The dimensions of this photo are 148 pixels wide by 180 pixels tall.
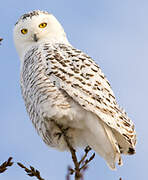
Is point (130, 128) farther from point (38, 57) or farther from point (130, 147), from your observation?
point (38, 57)

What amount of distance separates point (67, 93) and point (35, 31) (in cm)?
131

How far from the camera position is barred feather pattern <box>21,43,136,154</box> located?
3.50m

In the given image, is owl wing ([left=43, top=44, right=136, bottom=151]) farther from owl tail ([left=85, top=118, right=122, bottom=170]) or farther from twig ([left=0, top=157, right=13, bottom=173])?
twig ([left=0, top=157, right=13, bottom=173])

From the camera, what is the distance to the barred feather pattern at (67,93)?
3500mm

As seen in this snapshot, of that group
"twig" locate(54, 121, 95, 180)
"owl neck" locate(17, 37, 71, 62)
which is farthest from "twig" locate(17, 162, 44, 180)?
"owl neck" locate(17, 37, 71, 62)

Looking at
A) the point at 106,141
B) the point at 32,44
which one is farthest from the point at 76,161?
the point at 32,44

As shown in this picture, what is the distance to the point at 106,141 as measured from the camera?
3.50 m

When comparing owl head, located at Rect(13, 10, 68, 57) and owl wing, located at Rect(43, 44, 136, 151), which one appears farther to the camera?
owl head, located at Rect(13, 10, 68, 57)

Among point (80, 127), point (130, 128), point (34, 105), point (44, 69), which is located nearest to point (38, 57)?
point (44, 69)

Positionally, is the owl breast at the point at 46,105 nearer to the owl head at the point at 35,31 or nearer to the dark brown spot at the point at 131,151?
the dark brown spot at the point at 131,151

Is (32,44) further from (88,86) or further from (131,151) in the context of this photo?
(131,151)

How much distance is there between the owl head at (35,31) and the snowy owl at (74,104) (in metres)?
0.53

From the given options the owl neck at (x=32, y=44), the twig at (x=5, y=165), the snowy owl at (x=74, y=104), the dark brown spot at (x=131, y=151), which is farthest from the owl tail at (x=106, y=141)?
the owl neck at (x=32, y=44)

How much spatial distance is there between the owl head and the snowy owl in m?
0.53
